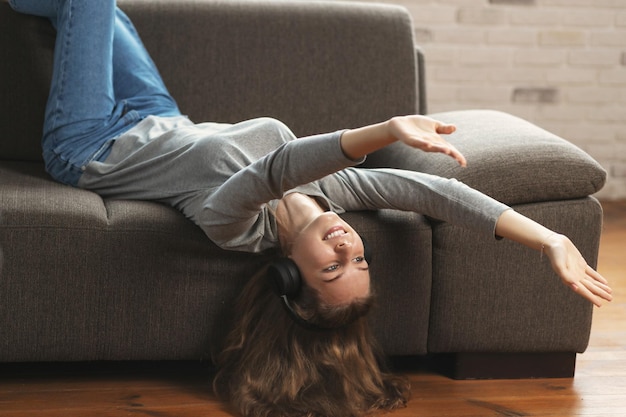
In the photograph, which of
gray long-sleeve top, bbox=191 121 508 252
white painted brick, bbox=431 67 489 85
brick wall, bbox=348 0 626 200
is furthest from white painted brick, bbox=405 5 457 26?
gray long-sleeve top, bbox=191 121 508 252

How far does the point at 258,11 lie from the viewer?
2910mm

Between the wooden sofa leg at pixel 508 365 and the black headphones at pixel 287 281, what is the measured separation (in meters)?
0.50

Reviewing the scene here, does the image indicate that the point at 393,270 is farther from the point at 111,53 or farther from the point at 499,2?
the point at 499,2

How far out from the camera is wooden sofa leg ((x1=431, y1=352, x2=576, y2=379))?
240 cm

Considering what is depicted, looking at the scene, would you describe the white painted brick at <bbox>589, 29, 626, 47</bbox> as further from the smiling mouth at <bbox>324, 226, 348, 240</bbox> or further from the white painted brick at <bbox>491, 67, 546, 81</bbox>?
the smiling mouth at <bbox>324, 226, 348, 240</bbox>

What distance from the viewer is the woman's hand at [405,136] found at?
1.72m

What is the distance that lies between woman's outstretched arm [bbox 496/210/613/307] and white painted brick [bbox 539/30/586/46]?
2476 millimetres

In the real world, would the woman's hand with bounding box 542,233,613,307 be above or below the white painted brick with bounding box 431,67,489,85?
above

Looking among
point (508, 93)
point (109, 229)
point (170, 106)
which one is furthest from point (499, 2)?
point (109, 229)

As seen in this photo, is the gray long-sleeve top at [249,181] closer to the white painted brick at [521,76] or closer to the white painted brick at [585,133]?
the white painted brick at [521,76]

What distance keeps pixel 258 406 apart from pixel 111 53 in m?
1.15

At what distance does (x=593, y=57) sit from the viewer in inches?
173

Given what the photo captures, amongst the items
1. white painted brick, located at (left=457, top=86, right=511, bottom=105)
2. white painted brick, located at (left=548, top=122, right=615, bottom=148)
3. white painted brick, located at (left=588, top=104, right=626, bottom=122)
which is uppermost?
white painted brick, located at (left=457, top=86, right=511, bottom=105)

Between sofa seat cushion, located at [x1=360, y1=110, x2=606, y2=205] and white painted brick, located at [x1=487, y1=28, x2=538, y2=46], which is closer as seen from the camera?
sofa seat cushion, located at [x1=360, y1=110, x2=606, y2=205]
